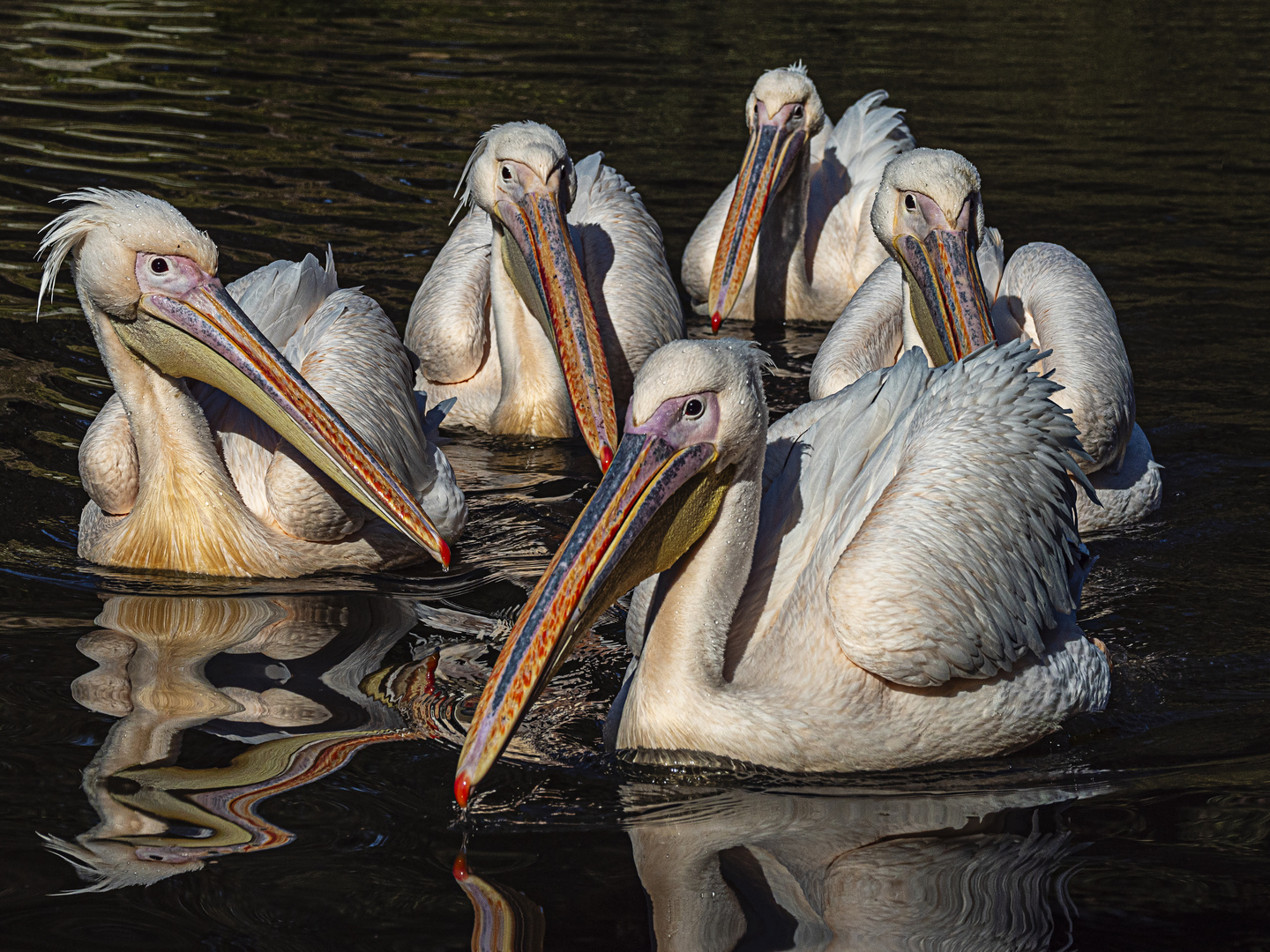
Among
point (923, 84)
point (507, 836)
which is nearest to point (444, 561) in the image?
point (507, 836)

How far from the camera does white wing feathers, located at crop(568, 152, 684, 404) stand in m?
6.21

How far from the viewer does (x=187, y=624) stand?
4.26 m

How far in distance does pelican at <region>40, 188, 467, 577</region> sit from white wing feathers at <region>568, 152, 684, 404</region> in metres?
1.41

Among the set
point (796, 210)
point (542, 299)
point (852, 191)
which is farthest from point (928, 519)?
point (852, 191)

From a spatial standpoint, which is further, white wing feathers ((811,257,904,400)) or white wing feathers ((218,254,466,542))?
white wing feathers ((811,257,904,400))

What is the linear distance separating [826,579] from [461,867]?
102 cm

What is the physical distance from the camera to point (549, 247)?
5.58m

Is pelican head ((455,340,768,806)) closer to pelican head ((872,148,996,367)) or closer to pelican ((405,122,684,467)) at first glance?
pelican head ((872,148,996,367))

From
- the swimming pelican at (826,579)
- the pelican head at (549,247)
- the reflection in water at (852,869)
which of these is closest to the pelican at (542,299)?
the pelican head at (549,247)

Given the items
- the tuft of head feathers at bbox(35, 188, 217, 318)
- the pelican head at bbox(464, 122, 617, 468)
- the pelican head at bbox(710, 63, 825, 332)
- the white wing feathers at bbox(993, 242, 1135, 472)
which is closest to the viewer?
the tuft of head feathers at bbox(35, 188, 217, 318)

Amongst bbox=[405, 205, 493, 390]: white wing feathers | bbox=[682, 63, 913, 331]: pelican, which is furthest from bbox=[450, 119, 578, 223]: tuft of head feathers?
bbox=[682, 63, 913, 331]: pelican

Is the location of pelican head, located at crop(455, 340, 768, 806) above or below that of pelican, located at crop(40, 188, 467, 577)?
below

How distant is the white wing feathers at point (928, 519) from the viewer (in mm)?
3365

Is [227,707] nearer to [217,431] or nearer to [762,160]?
[217,431]
